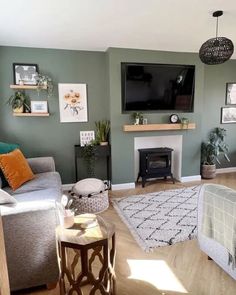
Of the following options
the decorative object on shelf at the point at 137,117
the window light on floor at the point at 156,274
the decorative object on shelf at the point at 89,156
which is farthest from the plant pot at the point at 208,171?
the window light on floor at the point at 156,274

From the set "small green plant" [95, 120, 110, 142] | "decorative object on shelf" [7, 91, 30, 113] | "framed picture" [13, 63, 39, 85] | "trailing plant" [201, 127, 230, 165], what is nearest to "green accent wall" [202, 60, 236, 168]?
"trailing plant" [201, 127, 230, 165]

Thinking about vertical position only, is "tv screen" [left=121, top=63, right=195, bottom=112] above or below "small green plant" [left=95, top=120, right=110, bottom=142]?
above

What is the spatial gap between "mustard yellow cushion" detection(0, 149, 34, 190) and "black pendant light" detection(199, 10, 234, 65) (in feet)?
8.35

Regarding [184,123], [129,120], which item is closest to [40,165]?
Result: [129,120]

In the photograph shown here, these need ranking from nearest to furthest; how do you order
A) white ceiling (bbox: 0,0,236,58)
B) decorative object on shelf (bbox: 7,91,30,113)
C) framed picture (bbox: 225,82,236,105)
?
1. white ceiling (bbox: 0,0,236,58)
2. decorative object on shelf (bbox: 7,91,30,113)
3. framed picture (bbox: 225,82,236,105)

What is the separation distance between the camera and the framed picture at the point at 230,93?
15.5 ft

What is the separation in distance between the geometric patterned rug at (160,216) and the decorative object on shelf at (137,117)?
1.25 metres

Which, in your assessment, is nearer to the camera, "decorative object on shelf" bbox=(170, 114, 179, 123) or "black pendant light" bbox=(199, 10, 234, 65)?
"black pendant light" bbox=(199, 10, 234, 65)

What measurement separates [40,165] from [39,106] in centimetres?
109

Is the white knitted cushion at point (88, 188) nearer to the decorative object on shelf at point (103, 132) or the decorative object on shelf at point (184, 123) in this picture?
the decorative object on shelf at point (103, 132)

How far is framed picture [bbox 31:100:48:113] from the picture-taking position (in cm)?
375

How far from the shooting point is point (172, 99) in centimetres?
411

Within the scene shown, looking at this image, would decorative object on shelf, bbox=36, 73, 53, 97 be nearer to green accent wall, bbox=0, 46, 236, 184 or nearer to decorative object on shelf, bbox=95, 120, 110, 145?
green accent wall, bbox=0, 46, 236, 184

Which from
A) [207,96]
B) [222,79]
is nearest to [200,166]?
[207,96]
